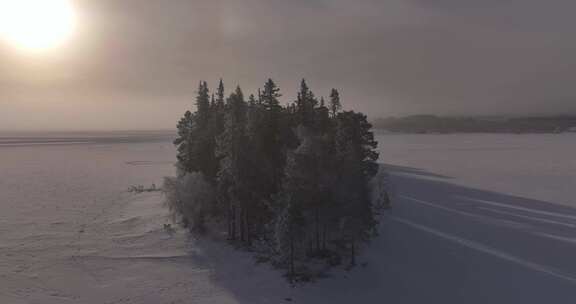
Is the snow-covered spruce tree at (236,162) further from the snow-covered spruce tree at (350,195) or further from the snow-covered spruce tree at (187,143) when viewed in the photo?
the snow-covered spruce tree at (350,195)

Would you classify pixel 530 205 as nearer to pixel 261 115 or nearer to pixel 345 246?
pixel 345 246

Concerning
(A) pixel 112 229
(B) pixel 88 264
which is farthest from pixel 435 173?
(B) pixel 88 264

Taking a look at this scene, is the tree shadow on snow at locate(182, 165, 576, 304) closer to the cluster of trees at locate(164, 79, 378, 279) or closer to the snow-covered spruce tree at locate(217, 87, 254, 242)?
the cluster of trees at locate(164, 79, 378, 279)

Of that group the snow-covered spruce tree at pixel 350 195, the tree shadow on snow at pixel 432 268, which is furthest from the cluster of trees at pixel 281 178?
the tree shadow on snow at pixel 432 268

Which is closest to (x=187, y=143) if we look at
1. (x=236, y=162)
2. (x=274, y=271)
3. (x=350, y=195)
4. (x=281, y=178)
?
(x=236, y=162)

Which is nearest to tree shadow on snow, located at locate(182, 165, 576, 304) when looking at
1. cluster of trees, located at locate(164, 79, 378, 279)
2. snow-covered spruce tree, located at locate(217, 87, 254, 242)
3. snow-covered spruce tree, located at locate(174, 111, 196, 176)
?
cluster of trees, located at locate(164, 79, 378, 279)

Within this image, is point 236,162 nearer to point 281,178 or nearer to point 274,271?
point 281,178

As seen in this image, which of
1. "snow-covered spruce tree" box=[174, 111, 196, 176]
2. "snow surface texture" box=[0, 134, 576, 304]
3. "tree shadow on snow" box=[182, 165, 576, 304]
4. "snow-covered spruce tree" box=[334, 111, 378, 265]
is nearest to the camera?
"snow surface texture" box=[0, 134, 576, 304]

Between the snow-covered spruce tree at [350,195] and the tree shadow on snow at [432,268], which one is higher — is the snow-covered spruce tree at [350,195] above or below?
above
